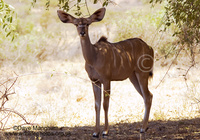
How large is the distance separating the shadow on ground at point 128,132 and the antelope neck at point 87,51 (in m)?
1.16

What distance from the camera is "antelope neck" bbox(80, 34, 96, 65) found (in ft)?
17.7

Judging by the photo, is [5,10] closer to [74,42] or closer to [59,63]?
[59,63]

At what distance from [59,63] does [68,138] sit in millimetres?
11133

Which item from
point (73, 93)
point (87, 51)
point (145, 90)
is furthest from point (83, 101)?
point (87, 51)

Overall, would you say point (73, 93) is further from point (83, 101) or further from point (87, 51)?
point (87, 51)

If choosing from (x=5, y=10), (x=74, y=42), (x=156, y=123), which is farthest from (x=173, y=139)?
(x=74, y=42)

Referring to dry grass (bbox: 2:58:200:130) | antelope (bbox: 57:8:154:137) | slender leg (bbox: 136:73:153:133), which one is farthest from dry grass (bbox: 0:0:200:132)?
slender leg (bbox: 136:73:153:133)

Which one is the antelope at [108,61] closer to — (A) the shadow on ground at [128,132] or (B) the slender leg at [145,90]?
(B) the slender leg at [145,90]

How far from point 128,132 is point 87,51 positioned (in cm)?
150

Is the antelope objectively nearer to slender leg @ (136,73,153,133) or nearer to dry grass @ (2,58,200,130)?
slender leg @ (136,73,153,133)

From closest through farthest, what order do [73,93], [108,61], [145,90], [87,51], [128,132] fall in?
[87,51] < [108,61] < [128,132] < [145,90] < [73,93]

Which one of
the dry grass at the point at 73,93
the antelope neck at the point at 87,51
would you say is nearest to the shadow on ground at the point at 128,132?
the dry grass at the point at 73,93

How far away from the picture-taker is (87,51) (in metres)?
5.45

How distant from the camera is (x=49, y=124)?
661 centimetres
